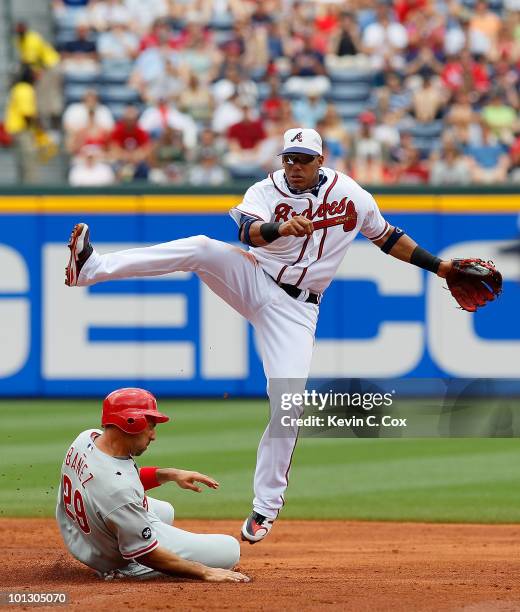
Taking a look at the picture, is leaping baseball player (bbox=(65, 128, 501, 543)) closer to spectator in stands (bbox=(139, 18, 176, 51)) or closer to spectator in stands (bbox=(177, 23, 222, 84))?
spectator in stands (bbox=(177, 23, 222, 84))

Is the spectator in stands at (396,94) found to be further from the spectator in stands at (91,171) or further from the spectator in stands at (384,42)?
the spectator in stands at (91,171)

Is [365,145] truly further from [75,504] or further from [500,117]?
[75,504]

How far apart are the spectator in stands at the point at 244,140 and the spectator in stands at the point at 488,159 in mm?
2439

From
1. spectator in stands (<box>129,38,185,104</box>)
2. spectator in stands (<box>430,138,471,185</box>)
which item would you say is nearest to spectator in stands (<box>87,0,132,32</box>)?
spectator in stands (<box>129,38,185,104</box>)

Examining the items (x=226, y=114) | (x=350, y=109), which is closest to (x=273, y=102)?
(x=226, y=114)

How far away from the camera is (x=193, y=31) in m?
16.9

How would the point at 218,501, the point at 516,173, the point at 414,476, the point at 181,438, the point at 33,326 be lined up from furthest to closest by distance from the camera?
the point at 516,173
the point at 33,326
the point at 181,438
the point at 414,476
the point at 218,501

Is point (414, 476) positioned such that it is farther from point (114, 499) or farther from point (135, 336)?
point (114, 499)

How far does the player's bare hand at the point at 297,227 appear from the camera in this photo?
6633 millimetres

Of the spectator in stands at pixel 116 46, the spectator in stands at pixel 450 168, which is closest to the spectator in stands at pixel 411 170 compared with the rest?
the spectator in stands at pixel 450 168

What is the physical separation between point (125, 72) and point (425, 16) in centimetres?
407

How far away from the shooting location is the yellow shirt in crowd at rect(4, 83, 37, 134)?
1564cm

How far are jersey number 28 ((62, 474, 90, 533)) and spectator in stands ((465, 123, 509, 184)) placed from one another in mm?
9728

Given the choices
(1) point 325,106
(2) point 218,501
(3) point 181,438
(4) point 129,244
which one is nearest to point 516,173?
(1) point 325,106
